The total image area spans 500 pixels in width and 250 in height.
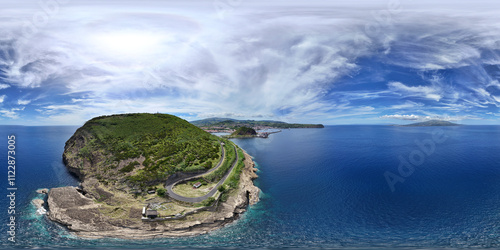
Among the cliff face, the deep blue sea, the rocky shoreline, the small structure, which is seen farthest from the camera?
the cliff face

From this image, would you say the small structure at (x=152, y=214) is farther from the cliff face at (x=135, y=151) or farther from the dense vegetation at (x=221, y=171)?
the dense vegetation at (x=221, y=171)

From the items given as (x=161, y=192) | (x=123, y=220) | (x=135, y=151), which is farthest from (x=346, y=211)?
(x=135, y=151)

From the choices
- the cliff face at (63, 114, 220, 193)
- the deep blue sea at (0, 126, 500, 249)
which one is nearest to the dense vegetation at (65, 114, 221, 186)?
the cliff face at (63, 114, 220, 193)

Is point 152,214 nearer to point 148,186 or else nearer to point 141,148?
point 148,186

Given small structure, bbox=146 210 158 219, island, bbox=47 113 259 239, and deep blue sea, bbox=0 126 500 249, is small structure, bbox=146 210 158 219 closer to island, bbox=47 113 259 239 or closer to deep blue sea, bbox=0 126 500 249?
island, bbox=47 113 259 239

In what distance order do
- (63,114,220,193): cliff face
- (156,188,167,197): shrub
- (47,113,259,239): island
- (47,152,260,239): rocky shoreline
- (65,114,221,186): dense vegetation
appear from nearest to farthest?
(47,152,260,239): rocky shoreline < (47,113,259,239): island < (156,188,167,197): shrub < (63,114,220,193): cliff face < (65,114,221,186): dense vegetation

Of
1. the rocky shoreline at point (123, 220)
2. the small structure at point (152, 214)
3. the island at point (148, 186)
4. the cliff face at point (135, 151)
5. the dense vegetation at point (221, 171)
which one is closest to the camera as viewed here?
the rocky shoreline at point (123, 220)

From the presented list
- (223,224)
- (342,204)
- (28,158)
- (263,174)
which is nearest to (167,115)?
(28,158)

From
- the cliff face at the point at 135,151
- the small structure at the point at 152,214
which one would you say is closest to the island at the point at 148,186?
the small structure at the point at 152,214
